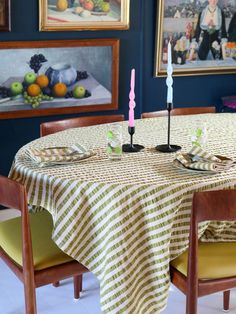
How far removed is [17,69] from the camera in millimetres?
3484

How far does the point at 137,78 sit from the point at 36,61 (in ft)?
2.73

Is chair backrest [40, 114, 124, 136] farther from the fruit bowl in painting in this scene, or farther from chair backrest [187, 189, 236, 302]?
chair backrest [187, 189, 236, 302]

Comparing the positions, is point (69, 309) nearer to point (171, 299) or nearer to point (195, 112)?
point (171, 299)

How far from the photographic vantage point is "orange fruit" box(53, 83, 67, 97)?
3.65 meters

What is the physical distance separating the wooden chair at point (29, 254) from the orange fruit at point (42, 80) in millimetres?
1554

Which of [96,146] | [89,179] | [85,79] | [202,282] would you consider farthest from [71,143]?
[85,79]

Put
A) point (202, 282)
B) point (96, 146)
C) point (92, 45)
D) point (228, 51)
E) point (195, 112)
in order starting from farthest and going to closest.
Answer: point (228, 51) → point (92, 45) → point (195, 112) → point (96, 146) → point (202, 282)

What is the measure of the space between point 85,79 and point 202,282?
212 cm

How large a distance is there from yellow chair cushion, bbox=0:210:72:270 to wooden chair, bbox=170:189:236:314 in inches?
17.6

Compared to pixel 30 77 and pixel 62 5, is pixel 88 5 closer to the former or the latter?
pixel 62 5

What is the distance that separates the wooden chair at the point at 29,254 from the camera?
194 centimetres

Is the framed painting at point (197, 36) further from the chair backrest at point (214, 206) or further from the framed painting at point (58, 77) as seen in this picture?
the chair backrest at point (214, 206)

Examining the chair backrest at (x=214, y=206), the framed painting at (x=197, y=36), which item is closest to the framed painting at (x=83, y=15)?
the framed painting at (x=197, y=36)

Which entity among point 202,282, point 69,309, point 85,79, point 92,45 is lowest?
point 69,309
